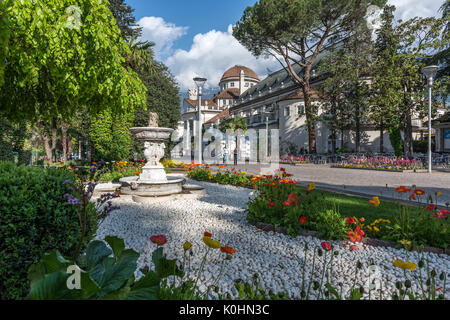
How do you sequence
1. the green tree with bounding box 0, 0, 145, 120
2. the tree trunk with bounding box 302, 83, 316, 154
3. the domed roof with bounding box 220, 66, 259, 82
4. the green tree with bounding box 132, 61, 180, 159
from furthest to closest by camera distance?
1. the domed roof with bounding box 220, 66, 259, 82
2. the tree trunk with bounding box 302, 83, 316, 154
3. the green tree with bounding box 132, 61, 180, 159
4. the green tree with bounding box 0, 0, 145, 120

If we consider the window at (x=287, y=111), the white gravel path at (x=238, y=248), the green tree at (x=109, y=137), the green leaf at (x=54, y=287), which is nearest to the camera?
the green leaf at (x=54, y=287)

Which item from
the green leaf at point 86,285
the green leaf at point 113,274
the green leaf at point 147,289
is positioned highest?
the green leaf at point 86,285

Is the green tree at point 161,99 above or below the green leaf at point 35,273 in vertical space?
above

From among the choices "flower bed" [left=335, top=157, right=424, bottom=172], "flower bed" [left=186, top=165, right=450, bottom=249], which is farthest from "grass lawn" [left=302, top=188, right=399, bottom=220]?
"flower bed" [left=335, top=157, right=424, bottom=172]

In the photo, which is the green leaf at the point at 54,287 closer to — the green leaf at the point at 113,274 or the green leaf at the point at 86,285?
the green leaf at the point at 86,285

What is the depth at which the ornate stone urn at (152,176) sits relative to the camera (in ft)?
23.7

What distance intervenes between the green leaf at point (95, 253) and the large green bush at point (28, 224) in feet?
2.92

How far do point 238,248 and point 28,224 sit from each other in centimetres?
252

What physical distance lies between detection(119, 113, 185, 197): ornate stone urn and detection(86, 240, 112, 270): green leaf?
226 inches

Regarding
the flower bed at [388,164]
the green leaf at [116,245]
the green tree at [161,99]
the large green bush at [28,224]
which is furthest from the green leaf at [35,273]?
the flower bed at [388,164]

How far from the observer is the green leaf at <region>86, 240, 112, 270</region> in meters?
1.35

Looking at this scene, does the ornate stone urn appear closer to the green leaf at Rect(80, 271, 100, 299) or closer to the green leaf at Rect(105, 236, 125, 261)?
the green leaf at Rect(105, 236, 125, 261)

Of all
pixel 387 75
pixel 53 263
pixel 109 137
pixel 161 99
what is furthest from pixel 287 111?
pixel 53 263

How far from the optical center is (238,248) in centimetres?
356
